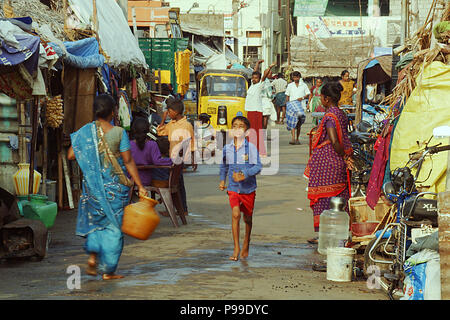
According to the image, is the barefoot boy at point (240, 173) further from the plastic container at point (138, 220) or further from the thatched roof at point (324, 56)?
the thatched roof at point (324, 56)

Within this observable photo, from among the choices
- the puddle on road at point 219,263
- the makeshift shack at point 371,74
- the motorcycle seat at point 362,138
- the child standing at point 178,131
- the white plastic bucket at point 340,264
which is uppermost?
the makeshift shack at point 371,74

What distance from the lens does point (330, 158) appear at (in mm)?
8305

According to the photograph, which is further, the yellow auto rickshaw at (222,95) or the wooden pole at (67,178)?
the yellow auto rickshaw at (222,95)

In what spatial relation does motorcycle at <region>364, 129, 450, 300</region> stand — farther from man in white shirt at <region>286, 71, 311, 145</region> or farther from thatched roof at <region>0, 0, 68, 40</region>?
man in white shirt at <region>286, 71, 311, 145</region>

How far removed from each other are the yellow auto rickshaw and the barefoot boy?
14.9 metres

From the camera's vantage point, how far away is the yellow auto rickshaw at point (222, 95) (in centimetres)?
2308

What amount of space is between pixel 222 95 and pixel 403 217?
18.3m

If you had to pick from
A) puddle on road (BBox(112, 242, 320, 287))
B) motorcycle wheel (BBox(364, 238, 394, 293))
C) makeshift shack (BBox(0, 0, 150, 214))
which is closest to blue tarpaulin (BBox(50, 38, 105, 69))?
makeshift shack (BBox(0, 0, 150, 214))

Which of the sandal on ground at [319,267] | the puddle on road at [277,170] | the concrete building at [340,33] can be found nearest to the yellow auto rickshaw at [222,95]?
the puddle on road at [277,170]

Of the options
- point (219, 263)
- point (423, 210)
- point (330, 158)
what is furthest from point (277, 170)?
point (423, 210)

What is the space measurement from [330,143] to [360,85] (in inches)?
315

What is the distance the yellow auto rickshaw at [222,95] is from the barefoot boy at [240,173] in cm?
1487

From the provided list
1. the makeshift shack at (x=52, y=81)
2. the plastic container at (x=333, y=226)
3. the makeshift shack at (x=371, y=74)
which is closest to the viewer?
the plastic container at (x=333, y=226)

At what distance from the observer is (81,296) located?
20.2ft
